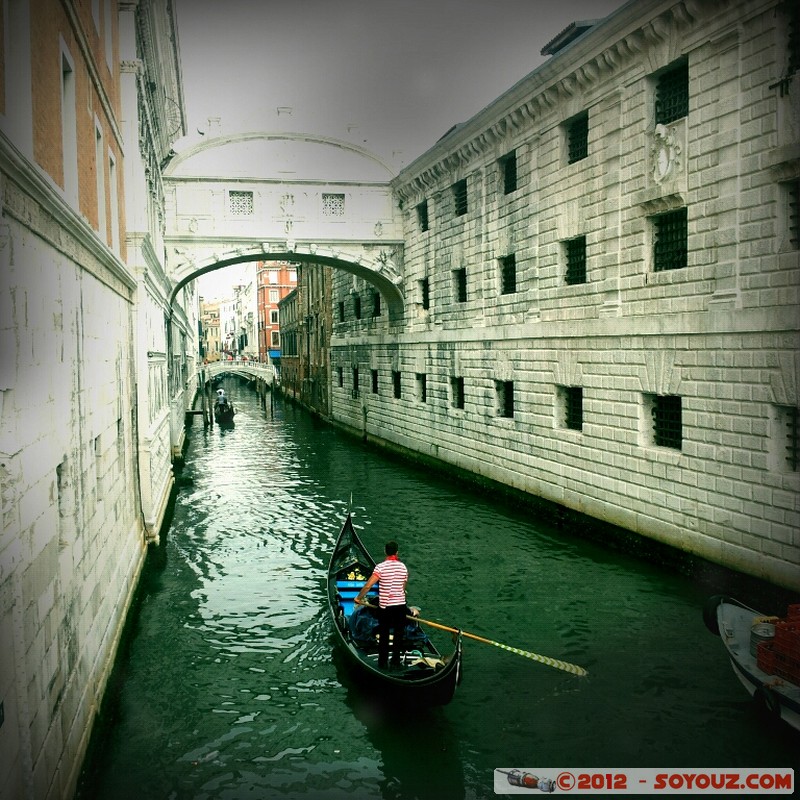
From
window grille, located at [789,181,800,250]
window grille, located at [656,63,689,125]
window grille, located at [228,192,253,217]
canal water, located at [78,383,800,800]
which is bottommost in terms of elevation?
canal water, located at [78,383,800,800]

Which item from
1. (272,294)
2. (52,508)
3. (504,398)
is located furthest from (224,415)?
(272,294)

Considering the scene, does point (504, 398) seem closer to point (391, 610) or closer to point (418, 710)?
point (391, 610)

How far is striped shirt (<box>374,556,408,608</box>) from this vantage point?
709 cm

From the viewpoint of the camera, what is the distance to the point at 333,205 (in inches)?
838

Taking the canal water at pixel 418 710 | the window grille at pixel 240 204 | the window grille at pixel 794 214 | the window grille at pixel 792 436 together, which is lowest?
the canal water at pixel 418 710

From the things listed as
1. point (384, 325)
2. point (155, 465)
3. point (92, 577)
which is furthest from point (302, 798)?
point (384, 325)

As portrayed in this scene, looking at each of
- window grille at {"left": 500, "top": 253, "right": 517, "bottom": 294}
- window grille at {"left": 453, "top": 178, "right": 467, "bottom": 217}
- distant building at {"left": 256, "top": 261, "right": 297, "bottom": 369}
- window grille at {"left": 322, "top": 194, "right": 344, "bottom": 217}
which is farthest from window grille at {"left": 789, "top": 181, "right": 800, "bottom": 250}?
distant building at {"left": 256, "top": 261, "right": 297, "bottom": 369}

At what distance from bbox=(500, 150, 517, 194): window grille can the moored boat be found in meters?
10.5

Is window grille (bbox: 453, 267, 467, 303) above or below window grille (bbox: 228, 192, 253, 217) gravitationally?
below

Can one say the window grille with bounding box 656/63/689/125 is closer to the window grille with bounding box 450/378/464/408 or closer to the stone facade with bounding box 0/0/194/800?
the stone facade with bounding box 0/0/194/800

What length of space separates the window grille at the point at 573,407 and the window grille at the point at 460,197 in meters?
6.20

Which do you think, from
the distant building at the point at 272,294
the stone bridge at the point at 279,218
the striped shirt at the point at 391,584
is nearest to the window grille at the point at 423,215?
the stone bridge at the point at 279,218

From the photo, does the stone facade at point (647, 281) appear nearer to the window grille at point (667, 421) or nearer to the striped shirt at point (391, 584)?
the window grille at point (667, 421)

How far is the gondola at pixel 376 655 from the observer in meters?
6.40
